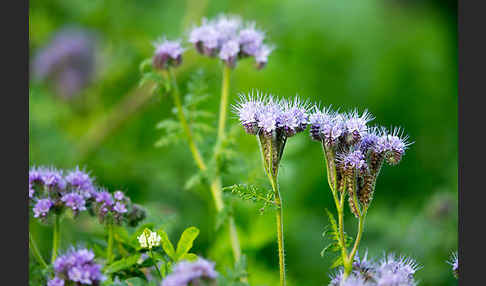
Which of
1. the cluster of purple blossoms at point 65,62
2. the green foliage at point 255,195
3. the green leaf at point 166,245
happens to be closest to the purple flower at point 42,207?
the green leaf at point 166,245

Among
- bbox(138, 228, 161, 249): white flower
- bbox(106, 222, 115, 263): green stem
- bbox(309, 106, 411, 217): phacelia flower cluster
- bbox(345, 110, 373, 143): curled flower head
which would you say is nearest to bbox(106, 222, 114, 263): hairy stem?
bbox(106, 222, 115, 263): green stem

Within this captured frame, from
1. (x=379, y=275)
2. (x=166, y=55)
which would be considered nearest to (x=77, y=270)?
(x=379, y=275)

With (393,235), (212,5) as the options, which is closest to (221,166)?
(393,235)

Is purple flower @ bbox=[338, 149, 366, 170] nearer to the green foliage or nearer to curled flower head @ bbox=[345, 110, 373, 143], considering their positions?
curled flower head @ bbox=[345, 110, 373, 143]

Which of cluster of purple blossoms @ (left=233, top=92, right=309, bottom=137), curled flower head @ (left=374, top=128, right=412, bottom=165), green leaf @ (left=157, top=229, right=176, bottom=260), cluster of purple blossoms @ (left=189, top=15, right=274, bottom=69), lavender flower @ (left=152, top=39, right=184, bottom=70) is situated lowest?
green leaf @ (left=157, top=229, right=176, bottom=260)

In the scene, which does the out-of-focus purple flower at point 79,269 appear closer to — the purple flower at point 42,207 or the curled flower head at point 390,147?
the purple flower at point 42,207

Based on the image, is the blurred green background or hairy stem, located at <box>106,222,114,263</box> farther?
the blurred green background

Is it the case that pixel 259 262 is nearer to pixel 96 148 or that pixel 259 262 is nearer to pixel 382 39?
pixel 96 148

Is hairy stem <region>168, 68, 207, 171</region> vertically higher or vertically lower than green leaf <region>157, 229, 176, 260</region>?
higher
